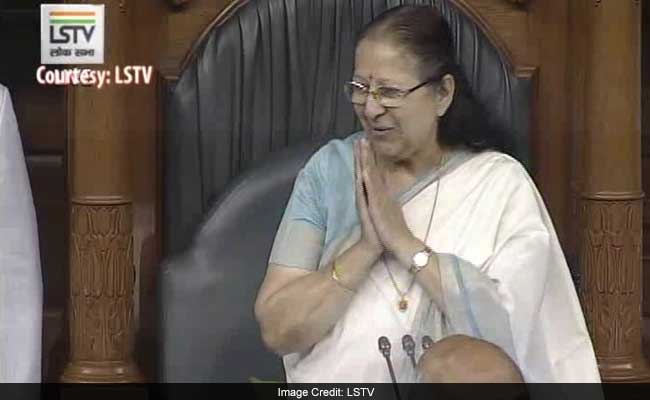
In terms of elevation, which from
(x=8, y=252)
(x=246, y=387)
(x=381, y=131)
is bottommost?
(x=246, y=387)

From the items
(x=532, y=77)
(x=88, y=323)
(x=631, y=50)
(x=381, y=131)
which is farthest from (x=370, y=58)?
(x=88, y=323)

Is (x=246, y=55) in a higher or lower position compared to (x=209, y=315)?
higher

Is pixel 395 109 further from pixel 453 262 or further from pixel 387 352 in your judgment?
pixel 387 352

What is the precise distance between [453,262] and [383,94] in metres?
0.29

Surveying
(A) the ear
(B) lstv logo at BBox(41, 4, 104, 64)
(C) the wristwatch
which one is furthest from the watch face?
(B) lstv logo at BBox(41, 4, 104, 64)

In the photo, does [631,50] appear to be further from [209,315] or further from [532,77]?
[209,315]

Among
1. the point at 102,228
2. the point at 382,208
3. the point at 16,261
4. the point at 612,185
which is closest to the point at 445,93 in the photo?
the point at 382,208

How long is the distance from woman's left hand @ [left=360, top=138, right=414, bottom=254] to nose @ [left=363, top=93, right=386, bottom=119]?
51 mm

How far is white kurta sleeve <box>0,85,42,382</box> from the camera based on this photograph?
2568 mm

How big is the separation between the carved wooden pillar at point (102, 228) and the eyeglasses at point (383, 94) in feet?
1.26

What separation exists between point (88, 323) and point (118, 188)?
0.77 feet

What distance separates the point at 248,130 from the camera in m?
2.58

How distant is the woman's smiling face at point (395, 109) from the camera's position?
8.16 ft

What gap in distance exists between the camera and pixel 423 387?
8.33 ft
